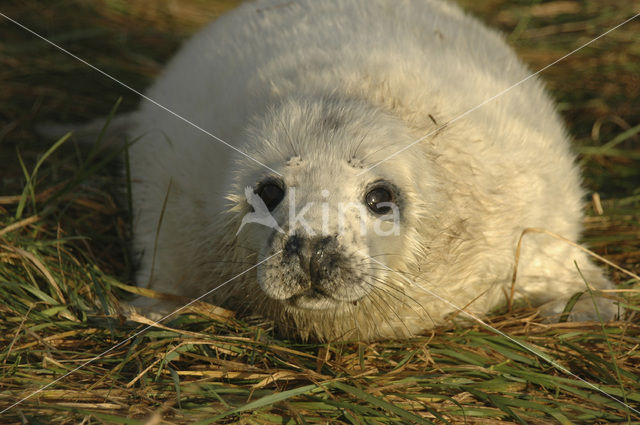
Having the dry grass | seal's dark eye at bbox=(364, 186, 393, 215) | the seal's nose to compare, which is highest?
seal's dark eye at bbox=(364, 186, 393, 215)

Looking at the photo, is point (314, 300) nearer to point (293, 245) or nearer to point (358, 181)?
point (293, 245)

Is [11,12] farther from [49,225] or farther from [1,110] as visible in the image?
[49,225]

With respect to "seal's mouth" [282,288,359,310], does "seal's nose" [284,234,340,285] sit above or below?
above

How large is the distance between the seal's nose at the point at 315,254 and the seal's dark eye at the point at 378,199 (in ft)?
0.80

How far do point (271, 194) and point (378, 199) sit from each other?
35cm

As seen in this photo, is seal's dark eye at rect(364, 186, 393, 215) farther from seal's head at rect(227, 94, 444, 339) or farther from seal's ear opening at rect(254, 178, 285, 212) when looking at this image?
seal's ear opening at rect(254, 178, 285, 212)

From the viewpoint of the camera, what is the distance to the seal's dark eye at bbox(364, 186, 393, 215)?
2.29 m

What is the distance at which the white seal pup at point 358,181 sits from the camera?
2.22 m

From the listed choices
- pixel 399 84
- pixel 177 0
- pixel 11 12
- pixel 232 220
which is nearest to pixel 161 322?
pixel 232 220

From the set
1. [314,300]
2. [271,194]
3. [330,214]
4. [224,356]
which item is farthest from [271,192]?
[224,356]

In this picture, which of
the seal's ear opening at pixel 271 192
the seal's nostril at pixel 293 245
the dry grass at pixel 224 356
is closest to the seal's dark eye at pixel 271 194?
the seal's ear opening at pixel 271 192

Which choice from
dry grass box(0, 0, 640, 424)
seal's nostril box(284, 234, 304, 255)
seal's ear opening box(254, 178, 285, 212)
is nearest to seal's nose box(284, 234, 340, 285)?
seal's nostril box(284, 234, 304, 255)

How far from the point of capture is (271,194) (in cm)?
231

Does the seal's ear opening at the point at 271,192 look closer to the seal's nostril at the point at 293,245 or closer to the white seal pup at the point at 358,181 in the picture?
the white seal pup at the point at 358,181
